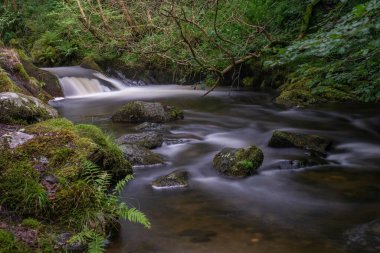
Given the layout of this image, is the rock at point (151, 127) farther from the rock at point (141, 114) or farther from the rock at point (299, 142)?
the rock at point (299, 142)

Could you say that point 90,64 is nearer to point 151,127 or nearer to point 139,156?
point 151,127

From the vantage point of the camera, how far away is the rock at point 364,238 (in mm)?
3808

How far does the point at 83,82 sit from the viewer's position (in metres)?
14.5

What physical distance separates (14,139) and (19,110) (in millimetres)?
1637

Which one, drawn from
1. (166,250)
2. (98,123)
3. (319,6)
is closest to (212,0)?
(319,6)

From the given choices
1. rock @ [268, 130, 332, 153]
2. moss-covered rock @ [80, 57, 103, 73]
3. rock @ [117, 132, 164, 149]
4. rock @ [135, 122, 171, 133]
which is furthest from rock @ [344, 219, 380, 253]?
moss-covered rock @ [80, 57, 103, 73]

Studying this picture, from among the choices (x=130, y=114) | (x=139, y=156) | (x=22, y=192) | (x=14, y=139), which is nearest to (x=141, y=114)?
(x=130, y=114)

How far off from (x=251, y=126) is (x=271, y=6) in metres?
4.88

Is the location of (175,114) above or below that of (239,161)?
above

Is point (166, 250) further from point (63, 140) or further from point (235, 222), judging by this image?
point (63, 140)

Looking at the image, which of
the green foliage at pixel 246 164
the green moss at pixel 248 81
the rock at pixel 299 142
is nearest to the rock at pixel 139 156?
the green foliage at pixel 246 164

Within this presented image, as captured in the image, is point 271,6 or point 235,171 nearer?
point 235,171

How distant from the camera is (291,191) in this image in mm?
5504

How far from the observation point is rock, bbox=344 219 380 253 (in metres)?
3.81
